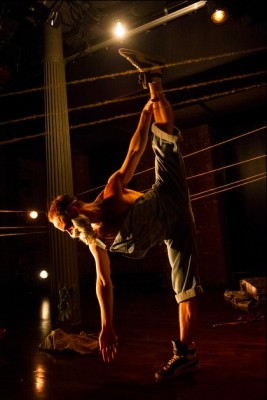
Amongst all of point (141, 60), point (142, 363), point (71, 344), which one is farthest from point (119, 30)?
point (142, 363)

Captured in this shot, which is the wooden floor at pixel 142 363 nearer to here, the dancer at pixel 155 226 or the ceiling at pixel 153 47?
the dancer at pixel 155 226

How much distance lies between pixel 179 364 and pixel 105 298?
2.06ft

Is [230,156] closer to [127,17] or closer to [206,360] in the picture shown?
[127,17]

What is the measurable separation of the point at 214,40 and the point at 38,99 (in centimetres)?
319

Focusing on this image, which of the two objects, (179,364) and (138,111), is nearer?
(179,364)

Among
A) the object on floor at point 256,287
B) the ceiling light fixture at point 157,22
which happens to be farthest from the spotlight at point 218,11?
the object on floor at point 256,287

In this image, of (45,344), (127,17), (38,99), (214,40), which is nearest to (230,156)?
(214,40)

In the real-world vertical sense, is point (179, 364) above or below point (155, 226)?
below

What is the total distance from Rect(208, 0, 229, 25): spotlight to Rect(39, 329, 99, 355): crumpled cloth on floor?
3747 mm

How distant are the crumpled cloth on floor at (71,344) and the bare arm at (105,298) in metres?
0.91

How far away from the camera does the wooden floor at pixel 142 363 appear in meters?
1.96

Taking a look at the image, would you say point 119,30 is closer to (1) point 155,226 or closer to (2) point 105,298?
(1) point 155,226

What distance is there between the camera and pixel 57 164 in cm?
404

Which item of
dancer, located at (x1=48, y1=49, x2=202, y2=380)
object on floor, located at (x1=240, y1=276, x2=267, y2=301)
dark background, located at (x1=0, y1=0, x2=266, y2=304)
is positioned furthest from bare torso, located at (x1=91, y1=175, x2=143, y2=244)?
object on floor, located at (x1=240, y1=276, x2=267, y2=301)
